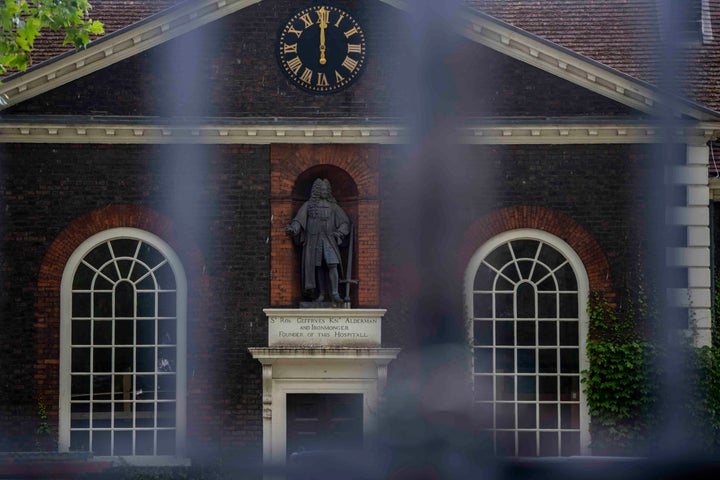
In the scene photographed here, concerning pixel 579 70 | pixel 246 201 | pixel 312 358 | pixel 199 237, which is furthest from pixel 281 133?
pixel 579 70

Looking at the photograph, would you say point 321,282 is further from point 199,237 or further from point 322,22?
point 322,22

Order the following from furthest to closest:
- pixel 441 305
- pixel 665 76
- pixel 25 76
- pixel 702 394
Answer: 1. pixel 25 76
2. pixel 702 394
3. pixel 665 76
4. pixel 441 305

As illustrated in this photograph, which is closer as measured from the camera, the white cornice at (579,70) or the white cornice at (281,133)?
the white cornice at (579,70)

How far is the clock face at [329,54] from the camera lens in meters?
16.4

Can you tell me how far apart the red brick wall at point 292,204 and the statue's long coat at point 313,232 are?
0.20 metres

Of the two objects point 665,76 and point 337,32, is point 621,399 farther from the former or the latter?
point 665,76

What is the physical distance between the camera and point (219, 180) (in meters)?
16.5

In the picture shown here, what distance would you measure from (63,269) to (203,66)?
3596mm

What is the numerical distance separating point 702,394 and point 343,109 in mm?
6394

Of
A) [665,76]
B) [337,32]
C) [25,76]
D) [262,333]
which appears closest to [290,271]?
[262,333]

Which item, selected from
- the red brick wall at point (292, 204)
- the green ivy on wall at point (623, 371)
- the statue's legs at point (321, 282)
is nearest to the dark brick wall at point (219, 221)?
the red brick wall at point (292, 204)


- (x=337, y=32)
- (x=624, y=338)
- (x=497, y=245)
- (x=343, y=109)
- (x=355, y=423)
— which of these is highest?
(x=337, y=32)

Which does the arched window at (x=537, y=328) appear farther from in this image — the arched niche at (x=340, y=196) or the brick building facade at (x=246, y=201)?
the arched niche at (x=340, y=196)

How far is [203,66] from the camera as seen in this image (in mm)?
16312
